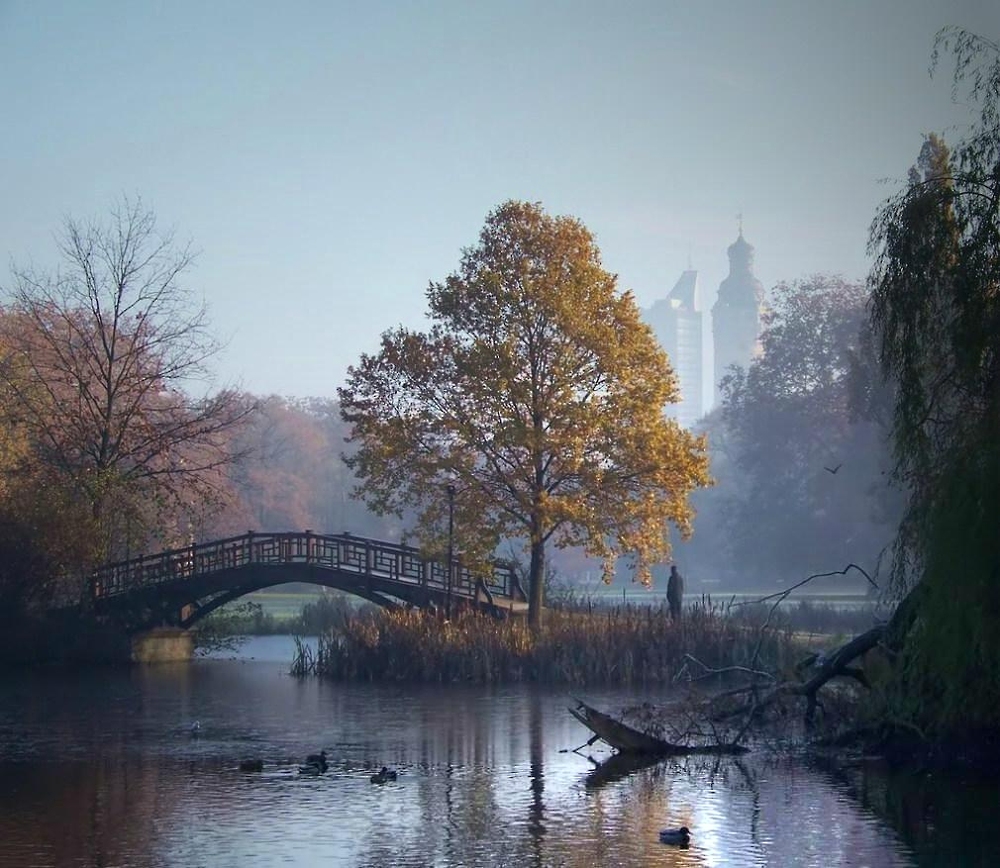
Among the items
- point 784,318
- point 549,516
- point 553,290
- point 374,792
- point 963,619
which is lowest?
point 374,792

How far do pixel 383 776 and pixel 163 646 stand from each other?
24.2 metres

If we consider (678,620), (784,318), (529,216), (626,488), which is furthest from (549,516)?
(784,318)

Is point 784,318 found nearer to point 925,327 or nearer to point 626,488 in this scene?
point 626,488

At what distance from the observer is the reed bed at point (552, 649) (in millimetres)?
33750

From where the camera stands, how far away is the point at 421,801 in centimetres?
1919

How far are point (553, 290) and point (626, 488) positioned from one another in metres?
5.59

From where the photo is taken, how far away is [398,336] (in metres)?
40.6

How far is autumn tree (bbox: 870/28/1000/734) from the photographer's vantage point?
18.0 meters

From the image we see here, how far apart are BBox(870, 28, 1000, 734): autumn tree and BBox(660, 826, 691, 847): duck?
406cm

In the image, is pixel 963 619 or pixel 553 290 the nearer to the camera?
pixel 963 619

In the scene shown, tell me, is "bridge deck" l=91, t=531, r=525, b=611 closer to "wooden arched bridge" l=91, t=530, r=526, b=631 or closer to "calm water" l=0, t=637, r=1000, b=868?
"wooden arched bridge" l=91, t=530, r=526, b=631

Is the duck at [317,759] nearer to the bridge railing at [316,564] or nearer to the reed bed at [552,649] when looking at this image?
the reed bed at [552,649]

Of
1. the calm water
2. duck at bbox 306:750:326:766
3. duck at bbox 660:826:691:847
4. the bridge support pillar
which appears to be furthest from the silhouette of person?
duck at bbox 660:826:691:847

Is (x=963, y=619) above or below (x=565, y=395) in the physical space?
below
